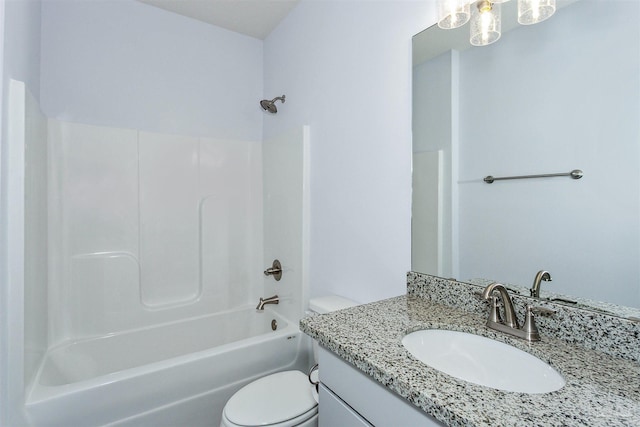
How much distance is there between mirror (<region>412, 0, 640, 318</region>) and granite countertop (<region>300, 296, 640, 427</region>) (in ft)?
0.60

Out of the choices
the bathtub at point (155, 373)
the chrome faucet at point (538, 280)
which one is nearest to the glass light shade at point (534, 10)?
the chrome faucet at point (538, 280)

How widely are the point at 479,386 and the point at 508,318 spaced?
0.37 meters

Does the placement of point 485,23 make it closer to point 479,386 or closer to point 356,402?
point 479,386

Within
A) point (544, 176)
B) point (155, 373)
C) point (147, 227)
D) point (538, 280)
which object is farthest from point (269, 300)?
point (544, 176)

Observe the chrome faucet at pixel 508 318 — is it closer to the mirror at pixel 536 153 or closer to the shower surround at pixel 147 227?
the mirror at pixel 536 153

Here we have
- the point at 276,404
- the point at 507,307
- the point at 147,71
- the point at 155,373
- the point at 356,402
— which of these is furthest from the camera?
the point at 147,71

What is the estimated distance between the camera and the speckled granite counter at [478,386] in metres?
0.53

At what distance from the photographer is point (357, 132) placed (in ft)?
5.15

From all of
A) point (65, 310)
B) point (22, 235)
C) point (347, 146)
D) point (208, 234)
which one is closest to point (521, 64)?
point (347, 146)

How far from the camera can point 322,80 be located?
6.03 ft

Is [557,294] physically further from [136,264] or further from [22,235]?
[136,264]

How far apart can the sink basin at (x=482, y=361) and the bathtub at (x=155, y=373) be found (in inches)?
41.4

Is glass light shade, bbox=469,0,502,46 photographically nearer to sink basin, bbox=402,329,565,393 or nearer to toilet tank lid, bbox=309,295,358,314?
sink basin, bbox=402,329,565,393

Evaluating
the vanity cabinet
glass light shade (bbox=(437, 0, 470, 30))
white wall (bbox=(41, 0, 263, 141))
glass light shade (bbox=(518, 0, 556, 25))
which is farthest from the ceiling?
the vanity cabinet
